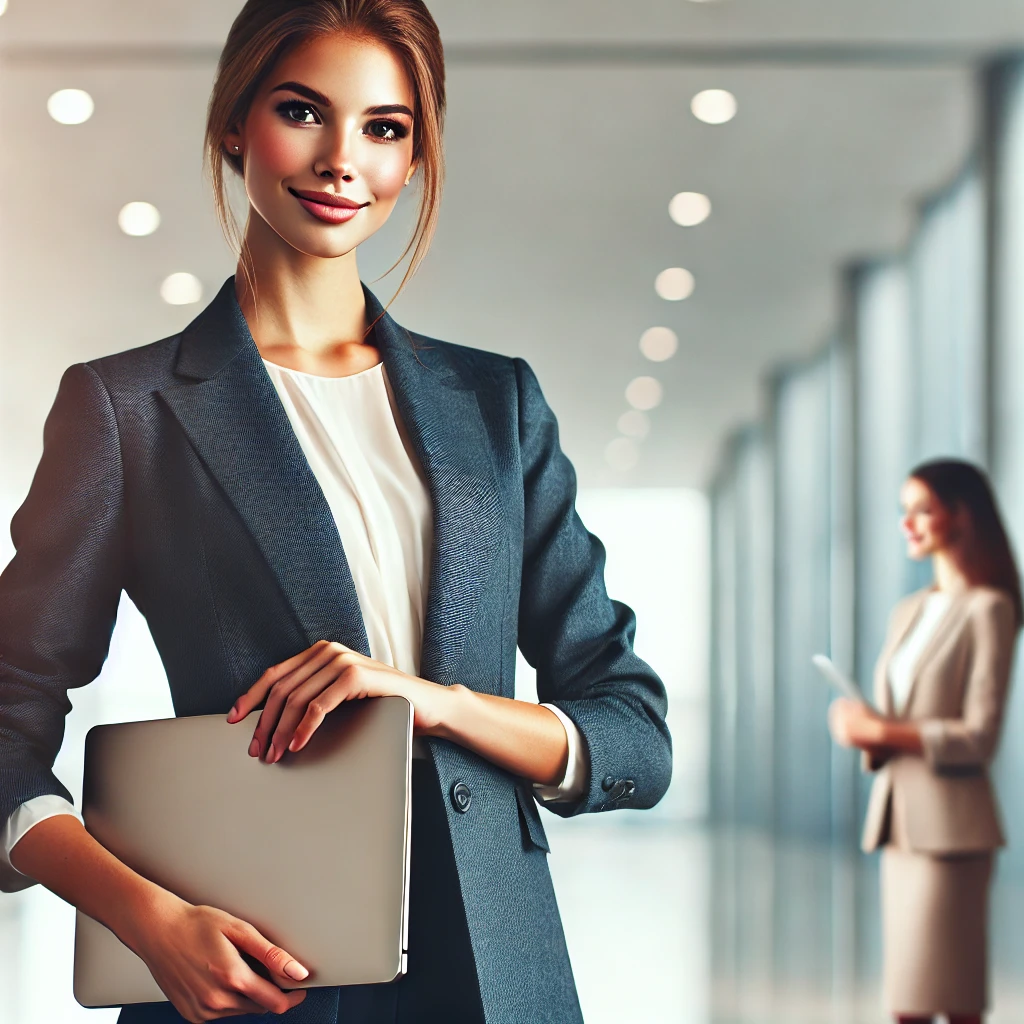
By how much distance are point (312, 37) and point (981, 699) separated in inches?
85.2

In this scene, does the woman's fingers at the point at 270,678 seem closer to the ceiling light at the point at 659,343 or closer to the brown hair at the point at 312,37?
the brown hair at the point at 312,37

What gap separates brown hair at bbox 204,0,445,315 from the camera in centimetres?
106

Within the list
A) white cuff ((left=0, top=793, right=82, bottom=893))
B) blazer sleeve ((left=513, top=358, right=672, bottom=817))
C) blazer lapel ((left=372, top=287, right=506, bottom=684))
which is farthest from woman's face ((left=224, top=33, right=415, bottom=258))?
white cuff ((left=0, top=793, right=82, bottom=893))

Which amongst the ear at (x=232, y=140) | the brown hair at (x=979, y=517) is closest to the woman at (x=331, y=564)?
the ear at (x=232, y=140)

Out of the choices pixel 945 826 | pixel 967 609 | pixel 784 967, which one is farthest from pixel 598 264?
pixel 784 967

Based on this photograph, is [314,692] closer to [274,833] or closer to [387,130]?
[274,833]

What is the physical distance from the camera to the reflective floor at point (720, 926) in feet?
9.17

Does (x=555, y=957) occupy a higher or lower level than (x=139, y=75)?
lower

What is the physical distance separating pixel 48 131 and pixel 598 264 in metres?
1.28

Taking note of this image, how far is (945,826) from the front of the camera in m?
2.62

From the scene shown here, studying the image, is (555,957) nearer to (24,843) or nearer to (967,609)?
(24,843)

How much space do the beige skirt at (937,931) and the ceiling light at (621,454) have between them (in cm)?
104

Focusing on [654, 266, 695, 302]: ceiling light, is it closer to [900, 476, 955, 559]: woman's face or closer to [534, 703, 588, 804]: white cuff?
[900, 476, 955, 559]: woman's face

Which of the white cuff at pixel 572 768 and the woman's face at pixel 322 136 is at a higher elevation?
the woman's face at pixel 322 136
